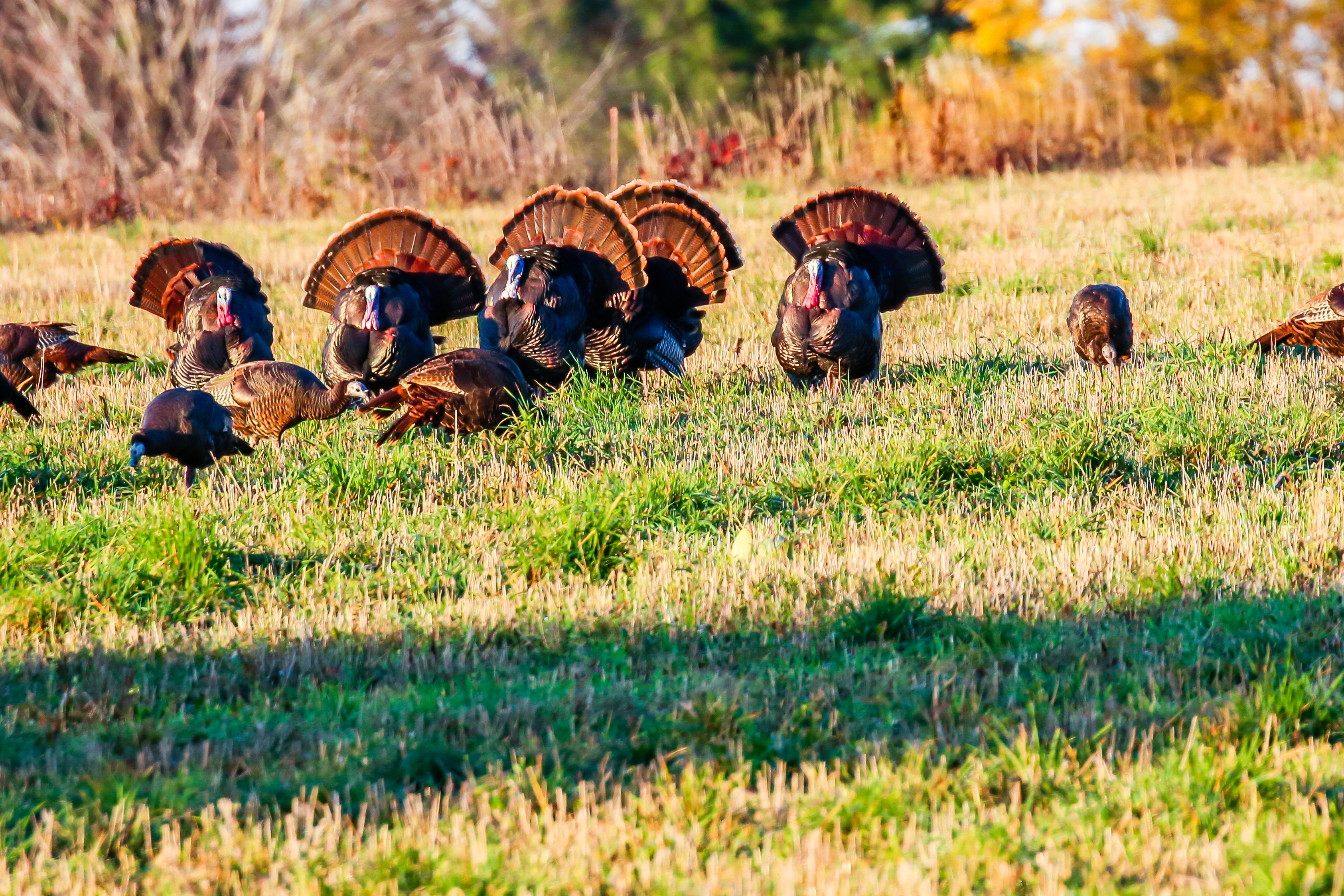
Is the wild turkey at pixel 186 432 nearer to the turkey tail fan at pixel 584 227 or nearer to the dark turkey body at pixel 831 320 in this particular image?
the turkey tail fan at pixel 584 227

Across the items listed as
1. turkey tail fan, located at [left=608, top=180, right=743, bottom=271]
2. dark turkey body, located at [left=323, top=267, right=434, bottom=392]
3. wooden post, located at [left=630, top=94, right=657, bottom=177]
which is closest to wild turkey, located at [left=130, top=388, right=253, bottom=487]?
dark turkey body, located at [left=323, top=267, right=434, bottom=392]

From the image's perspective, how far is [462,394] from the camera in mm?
6785

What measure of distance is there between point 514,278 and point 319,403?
50.1 inches

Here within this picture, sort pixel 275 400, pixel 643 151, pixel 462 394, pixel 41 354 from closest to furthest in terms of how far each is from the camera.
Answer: pixel 462 394
pixel 275 400
pixel 41 354
pixel 643 151

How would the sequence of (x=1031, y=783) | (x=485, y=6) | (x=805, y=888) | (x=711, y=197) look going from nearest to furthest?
(x=805, y=888)
(x=1031, y=783)
(x=711, y=197)
(x=485, y=6)

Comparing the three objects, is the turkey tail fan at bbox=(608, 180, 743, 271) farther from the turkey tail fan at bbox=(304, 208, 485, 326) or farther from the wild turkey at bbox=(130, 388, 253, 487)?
the wild turkey at bbox=(130, 388, 253, 487)

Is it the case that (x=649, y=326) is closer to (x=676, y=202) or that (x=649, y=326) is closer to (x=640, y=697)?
(x=676, y=202)

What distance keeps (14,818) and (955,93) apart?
1844cm

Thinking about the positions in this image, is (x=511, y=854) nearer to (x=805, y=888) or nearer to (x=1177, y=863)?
(x=805, y=888)

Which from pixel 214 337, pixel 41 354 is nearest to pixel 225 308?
pixel 214 337

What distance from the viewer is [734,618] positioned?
4.58 metres

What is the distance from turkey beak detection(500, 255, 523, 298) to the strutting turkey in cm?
63

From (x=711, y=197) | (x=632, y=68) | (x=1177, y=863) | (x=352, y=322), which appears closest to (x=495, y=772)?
(x=1177, y=863)

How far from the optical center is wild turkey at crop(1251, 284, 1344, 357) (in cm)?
780
